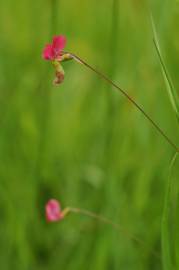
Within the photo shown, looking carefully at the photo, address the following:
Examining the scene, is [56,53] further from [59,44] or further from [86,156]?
[86,156]

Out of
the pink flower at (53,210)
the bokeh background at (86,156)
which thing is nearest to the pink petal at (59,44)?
the pink flower at (53,210)

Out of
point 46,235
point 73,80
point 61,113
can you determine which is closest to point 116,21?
point 46,235

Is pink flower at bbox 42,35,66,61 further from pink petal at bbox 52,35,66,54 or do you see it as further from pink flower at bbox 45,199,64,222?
pink flower at bbox 45,199,64,222

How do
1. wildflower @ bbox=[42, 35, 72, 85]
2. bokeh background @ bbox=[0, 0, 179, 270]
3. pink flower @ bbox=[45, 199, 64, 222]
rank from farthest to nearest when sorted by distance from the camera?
bokeh background @ bbox=[0, 0, 179, 270]
pink flower @ bbox=[45, 199, 64, 222]
wildflower @ bbox=[42, 35, 72, 85]

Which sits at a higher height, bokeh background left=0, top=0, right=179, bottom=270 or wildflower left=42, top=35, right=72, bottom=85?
wildflower left=42, top=35, right=72, bottom=85

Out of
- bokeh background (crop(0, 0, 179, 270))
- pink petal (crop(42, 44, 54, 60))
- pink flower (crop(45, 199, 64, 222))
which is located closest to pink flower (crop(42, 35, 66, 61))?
pink petal (crop(42, 44, 54, 60))

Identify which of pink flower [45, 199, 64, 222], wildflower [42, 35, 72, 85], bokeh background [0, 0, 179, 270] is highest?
wildflower [42, 35, 72, 85]

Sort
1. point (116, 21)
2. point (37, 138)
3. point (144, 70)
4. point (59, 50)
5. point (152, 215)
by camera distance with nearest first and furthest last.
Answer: point (59, 50)
point (116, 21)
point (152, 215)
point (37, 138)
point (144, 70)

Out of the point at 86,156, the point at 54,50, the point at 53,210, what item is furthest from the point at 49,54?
the point at 86,156

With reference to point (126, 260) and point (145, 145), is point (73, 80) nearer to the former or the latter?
point (145, 145)
